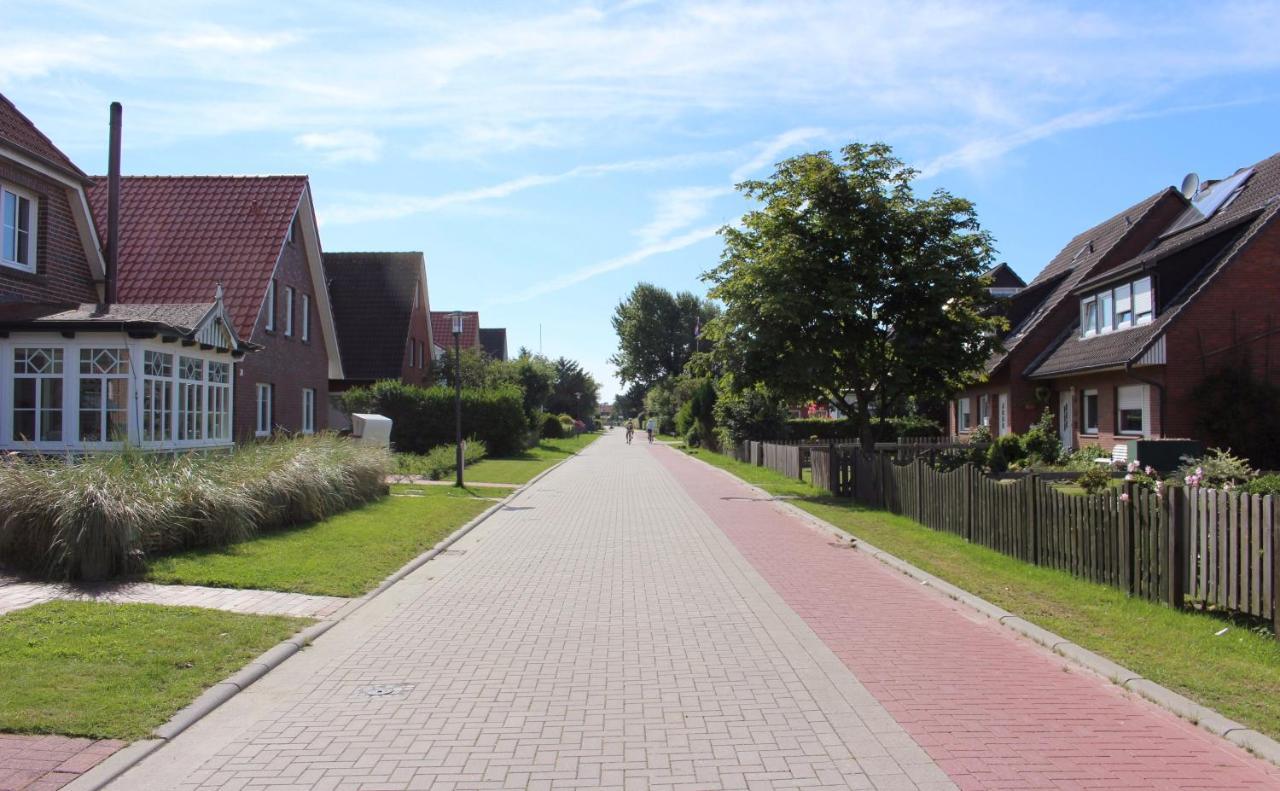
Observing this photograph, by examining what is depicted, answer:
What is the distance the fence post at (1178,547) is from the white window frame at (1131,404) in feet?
53.2

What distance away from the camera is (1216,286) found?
22.5m

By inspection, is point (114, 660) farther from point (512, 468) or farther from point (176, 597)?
point (512, 468)

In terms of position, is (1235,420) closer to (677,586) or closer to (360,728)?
(677,586)

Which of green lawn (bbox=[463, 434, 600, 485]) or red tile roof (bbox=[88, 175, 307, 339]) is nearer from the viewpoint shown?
red tile roof (bbox=[88, 175, 307, 339])

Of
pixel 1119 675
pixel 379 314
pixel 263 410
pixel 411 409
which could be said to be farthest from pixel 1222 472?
pixel 379 314

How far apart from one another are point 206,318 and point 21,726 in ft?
45.5

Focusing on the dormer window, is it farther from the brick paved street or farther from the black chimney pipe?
the black chimney pipe

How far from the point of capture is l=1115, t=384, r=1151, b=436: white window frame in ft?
76.5

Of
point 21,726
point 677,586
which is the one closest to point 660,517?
point 677,586

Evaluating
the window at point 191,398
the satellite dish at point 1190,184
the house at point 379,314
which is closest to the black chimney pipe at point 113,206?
the window at point 191,398

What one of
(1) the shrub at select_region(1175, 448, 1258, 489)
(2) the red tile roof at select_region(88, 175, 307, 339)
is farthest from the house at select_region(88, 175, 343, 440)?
(1) the shrub at select_region(1175, 448, 1258, 489)

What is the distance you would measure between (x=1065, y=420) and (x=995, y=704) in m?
24.7

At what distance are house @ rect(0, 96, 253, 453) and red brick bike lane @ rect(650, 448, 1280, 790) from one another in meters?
11.8

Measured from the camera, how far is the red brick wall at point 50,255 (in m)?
17.0
